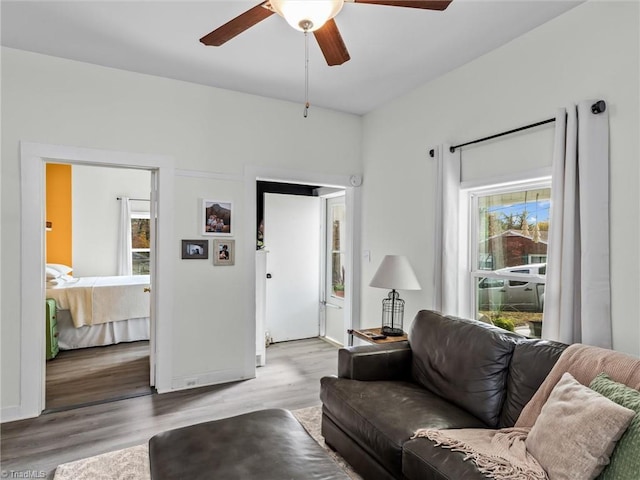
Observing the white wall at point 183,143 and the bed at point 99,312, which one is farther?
the bed at point 99,312

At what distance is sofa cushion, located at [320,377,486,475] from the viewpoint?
1874 mm

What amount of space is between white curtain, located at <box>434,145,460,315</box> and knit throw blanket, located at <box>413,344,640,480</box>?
1.22m

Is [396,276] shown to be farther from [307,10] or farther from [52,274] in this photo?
[52,274]

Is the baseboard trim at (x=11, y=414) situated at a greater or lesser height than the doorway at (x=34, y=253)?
lesser

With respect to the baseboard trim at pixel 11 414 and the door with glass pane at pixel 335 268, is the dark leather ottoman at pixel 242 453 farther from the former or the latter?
the door with glass pane at pixel 335 268

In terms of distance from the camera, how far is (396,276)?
3201 mm

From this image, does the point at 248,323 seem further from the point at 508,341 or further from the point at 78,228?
the point at 78,228

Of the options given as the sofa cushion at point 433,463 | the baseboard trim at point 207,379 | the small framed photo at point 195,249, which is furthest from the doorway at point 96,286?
the sofa cushion at point 433,463

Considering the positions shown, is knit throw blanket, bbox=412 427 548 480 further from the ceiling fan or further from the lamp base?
the ceiling fan

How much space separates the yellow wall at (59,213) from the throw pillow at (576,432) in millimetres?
6983

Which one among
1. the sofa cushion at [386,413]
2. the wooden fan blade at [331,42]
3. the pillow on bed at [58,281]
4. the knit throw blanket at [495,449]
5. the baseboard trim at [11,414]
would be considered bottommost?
the baseboard trim at [11,414]

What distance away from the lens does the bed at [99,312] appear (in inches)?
183

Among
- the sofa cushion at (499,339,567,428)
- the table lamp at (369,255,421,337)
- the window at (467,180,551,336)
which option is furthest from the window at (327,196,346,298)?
the sofa cushion at (499,339,567,428)

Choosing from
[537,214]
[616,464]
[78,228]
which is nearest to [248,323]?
[537,214]
